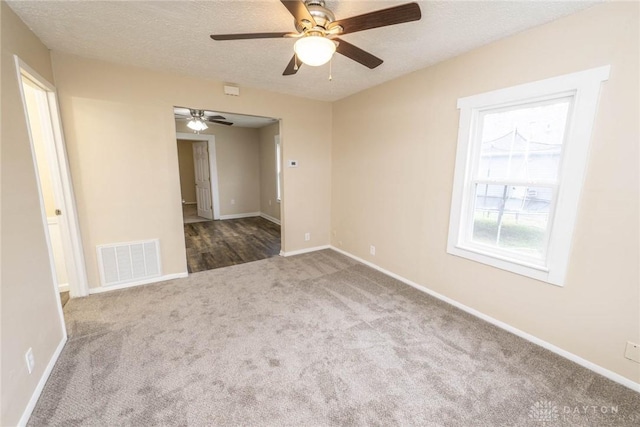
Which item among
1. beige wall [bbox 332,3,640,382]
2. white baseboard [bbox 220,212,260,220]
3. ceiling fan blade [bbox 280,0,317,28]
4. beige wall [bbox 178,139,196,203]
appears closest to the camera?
ceiling fan blade [bbox 280,0,317,28]

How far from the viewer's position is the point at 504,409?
5.04 ft

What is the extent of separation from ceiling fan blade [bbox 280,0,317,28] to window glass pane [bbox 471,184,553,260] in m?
2.03

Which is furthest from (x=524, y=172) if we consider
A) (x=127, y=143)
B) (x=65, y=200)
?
(x=65, y=200)

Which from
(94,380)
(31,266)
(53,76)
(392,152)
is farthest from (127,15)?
(392,152)

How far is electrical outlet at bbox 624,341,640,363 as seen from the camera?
166cm

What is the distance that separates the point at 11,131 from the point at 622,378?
4.29 meters

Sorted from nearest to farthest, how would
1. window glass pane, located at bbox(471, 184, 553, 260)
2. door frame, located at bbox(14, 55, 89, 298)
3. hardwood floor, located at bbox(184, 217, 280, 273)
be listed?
window glass pane, located at bbox(471, 184, 553, 260) < door frame, located at bbox(14, 55, 89, 298) < hardwood floor, located at bbox(184, 217, 280, 273)

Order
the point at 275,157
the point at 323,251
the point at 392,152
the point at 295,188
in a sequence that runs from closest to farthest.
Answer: the point at 392,152 → the point at 295,188 → the point at 323,251 → the point at 275,157

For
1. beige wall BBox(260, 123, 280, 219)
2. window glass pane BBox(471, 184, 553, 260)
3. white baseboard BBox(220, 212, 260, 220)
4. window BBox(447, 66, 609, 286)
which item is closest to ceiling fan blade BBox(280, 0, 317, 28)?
window BBox(447, 66, 609, 286)

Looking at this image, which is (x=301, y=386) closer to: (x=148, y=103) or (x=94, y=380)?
(x=94, y=380)

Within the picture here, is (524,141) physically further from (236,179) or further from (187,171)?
(187,171)

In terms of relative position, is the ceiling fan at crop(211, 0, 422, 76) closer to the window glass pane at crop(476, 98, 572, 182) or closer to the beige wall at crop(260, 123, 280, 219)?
the window glass pane at crop(476, 98, 572, 182)

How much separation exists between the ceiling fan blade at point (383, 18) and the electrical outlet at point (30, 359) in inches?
106

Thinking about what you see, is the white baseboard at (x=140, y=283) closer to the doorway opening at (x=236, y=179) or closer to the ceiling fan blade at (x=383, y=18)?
the doorway opening at (x=236, y=179)
